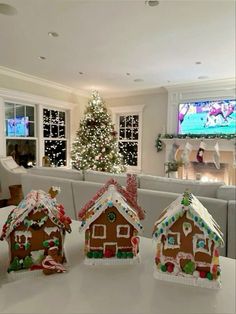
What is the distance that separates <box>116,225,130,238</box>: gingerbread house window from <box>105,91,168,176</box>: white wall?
5.50 metres

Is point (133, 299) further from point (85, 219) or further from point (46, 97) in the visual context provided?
point (46, 97)

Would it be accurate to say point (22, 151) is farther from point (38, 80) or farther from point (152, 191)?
point (152, 191)

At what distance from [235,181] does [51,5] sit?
4898 mm

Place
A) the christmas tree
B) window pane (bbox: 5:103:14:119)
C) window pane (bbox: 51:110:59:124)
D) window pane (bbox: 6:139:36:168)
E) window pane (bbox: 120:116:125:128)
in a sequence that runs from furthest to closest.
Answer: window pane (bbox: 120:116:125:128), window pane (bbox: 51:110:59:124), the christmas tree, window pane (bbox: 6:139:36:168), window pane (bbox: 5:103:14:119)

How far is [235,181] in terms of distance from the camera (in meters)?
5.30

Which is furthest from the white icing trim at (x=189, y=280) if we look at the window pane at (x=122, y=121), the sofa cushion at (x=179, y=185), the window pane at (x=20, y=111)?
the window pane at (x=122, y=121)

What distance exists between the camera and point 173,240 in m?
0.78

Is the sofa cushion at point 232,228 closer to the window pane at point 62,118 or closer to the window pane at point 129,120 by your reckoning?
the window pane at point 129,120

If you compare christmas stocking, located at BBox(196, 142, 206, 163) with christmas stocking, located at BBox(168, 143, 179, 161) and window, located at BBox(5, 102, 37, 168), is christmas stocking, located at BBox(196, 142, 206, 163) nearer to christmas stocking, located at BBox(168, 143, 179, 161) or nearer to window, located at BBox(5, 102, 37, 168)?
christmas stocking, located at BBox(168, 143, 179, 161)

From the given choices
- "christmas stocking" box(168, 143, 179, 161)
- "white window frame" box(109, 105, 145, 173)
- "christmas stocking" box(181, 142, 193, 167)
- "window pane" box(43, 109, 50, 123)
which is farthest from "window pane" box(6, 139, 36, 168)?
"christmas stocking" box(181, 142, 193, 167)

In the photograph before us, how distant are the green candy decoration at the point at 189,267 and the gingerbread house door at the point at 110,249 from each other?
249mm

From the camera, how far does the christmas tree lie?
5.75m

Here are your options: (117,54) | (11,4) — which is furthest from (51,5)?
(117,54)

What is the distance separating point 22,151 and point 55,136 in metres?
1.05
